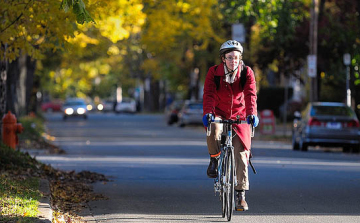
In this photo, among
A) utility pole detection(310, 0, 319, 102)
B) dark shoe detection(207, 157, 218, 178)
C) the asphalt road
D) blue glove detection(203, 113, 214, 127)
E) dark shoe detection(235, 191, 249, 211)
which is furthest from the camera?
utility pole detection(310, 0, 319, 102)

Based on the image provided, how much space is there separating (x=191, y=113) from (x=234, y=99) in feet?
103

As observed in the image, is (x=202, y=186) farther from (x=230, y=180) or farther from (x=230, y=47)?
(x=230, y=47)

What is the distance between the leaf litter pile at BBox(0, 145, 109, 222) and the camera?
11107 millimetres

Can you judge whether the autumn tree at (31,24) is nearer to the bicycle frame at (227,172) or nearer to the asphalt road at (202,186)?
the asphalt road at (202,186)

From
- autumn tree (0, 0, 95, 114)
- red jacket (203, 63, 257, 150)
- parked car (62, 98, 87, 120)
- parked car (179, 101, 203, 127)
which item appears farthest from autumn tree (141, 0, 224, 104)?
red jacket (203, 63, 257, 150)

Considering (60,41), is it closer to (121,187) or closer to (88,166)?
(121,187)

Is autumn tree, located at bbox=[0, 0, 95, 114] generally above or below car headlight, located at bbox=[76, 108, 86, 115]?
above

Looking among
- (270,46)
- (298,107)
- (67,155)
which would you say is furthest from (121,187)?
(298,107)

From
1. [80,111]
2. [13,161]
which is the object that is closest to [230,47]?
[13,161]

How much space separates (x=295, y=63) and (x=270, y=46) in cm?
194

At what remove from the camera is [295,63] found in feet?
121

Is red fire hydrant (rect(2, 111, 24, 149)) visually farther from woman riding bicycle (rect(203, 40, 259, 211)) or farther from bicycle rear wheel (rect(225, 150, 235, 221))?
bicycle rear wheel (rect(225, 150, 235, 221))

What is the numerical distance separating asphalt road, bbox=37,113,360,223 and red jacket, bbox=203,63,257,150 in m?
1.07

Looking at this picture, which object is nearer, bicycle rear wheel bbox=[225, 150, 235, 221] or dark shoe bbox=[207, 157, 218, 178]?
bicycle rear wheel bbox=[225, 150, 235, 221]
